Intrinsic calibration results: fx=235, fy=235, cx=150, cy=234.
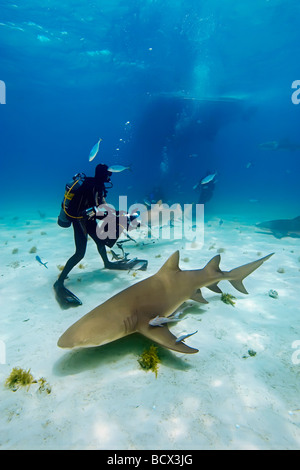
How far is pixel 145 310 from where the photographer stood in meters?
3.85

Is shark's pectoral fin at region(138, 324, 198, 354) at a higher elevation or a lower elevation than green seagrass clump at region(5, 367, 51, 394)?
higher

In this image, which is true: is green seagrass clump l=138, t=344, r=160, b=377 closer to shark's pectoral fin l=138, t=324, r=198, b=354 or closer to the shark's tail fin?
shark's pectoral fin l=138, t=324, r=198, b=354

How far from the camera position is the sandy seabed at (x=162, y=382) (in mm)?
2512

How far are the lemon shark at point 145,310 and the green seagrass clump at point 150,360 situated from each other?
1.18 feet

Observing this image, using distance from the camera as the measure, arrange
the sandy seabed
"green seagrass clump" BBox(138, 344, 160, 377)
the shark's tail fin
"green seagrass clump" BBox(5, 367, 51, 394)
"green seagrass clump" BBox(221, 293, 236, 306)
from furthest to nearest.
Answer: "green seagrass clump" BBox(221, 293, 236, 306) < the shark's tail fin < "green seagrass clump" BBox(138, 344, 160, 377) < "green seagrass clump" BBox(5, 367, 51, 394) < the sandy seabed

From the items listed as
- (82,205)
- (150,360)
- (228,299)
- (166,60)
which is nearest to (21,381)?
(150,360)

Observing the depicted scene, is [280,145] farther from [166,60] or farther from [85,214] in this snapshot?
[85,214]

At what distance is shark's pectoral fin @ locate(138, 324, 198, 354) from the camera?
10.7 feet

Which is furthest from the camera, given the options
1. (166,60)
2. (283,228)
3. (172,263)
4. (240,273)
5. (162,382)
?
(166,60)

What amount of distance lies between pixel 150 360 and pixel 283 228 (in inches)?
623

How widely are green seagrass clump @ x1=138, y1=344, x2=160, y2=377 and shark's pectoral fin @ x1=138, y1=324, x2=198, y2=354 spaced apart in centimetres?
36

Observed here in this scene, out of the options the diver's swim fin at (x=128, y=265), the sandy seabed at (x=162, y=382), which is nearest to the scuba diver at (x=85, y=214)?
the sandy seabed at (x=162, y=382)

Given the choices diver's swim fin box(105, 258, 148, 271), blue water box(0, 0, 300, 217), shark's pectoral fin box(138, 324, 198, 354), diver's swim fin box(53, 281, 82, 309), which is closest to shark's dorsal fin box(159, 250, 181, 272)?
shark's pectoral fin box(138, 324, 198, 354)

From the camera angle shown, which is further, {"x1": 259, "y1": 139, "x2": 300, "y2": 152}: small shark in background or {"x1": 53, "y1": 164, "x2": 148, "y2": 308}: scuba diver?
{"x1": 259, "y1": 139, "x2": 300, "y2": 152}: small shark in background
